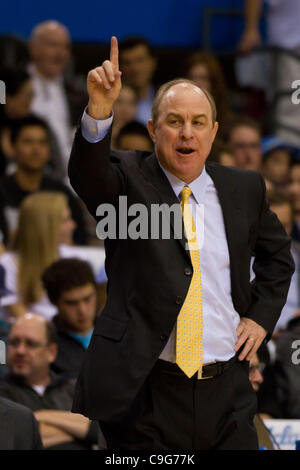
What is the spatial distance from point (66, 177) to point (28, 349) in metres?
2.13

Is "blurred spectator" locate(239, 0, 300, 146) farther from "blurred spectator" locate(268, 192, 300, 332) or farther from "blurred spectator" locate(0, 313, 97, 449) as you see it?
"blurred spectator" locate(0, 313, 97, 449)

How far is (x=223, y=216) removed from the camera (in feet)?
8.47

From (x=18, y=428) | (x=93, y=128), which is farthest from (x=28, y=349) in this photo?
(x=93, y=128)

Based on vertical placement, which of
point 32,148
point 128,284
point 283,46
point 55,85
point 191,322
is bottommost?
point 191,322

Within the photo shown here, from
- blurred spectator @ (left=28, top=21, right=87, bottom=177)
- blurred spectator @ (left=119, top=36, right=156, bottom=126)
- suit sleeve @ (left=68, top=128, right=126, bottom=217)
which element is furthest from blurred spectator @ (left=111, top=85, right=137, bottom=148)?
suit sleeve @ (left=68, top=128, right=126, bottom=217)

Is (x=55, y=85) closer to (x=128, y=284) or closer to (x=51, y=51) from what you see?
(x=51, y=51)

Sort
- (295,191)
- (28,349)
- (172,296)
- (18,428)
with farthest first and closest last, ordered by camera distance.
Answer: (295,191) < (28,349) < (18,428) < (172,296)

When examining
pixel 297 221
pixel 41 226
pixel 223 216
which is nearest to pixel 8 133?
pixel 41 226

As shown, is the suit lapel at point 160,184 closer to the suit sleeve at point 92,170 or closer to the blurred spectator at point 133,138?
the suit sleeve at point 92,170

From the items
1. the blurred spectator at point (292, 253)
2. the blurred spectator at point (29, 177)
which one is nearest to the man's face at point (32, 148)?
the blurred spectator at point (29, 177)

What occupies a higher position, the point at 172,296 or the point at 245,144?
the point at 245,144

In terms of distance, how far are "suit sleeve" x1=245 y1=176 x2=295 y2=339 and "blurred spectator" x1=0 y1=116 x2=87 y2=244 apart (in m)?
2.72

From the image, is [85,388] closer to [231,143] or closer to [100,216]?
[100,216]

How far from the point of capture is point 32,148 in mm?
5582
